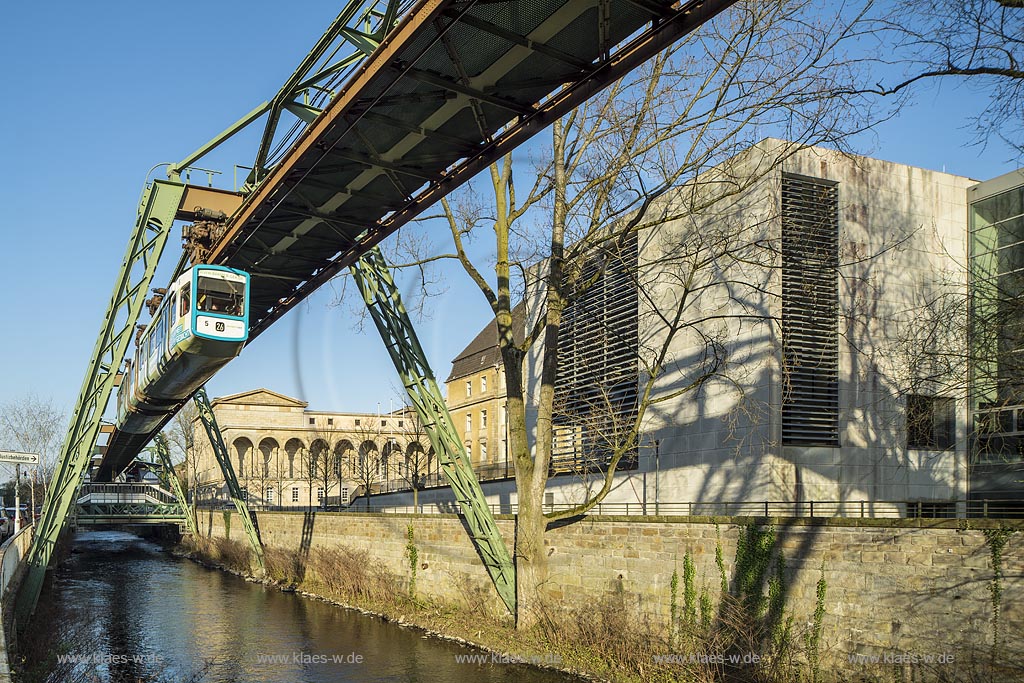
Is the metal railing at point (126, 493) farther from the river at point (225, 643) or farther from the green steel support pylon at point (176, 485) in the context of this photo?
the river at point (225, 643)

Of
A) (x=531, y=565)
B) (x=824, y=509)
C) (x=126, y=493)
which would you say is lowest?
(x=126, y=493)

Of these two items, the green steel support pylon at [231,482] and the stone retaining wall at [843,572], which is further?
the green steel support pylon at [231,482]

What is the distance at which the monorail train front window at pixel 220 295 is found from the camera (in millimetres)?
17484

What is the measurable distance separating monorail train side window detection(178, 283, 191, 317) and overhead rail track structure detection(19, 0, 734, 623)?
159 cm

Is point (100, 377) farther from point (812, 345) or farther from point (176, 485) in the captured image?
point (176, 485)

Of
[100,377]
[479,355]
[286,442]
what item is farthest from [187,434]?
[100,377]

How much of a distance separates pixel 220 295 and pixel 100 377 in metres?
6.58

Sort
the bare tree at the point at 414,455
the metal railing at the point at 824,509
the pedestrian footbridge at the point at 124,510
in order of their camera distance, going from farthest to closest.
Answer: the pedestrian footbridge at the point at 124,510
the bare tree at the point at 414,455
the metal railing at the point at 824,509

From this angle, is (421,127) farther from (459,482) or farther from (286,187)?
(459,482)

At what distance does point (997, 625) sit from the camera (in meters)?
11.3

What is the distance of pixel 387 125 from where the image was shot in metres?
13.5

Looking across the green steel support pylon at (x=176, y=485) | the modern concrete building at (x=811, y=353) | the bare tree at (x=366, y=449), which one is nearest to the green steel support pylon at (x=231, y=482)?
the green steel support pylon at (x=176, y=485)

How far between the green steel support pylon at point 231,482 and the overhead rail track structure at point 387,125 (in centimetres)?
1632

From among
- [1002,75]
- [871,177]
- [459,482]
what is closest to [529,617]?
[459,482]
